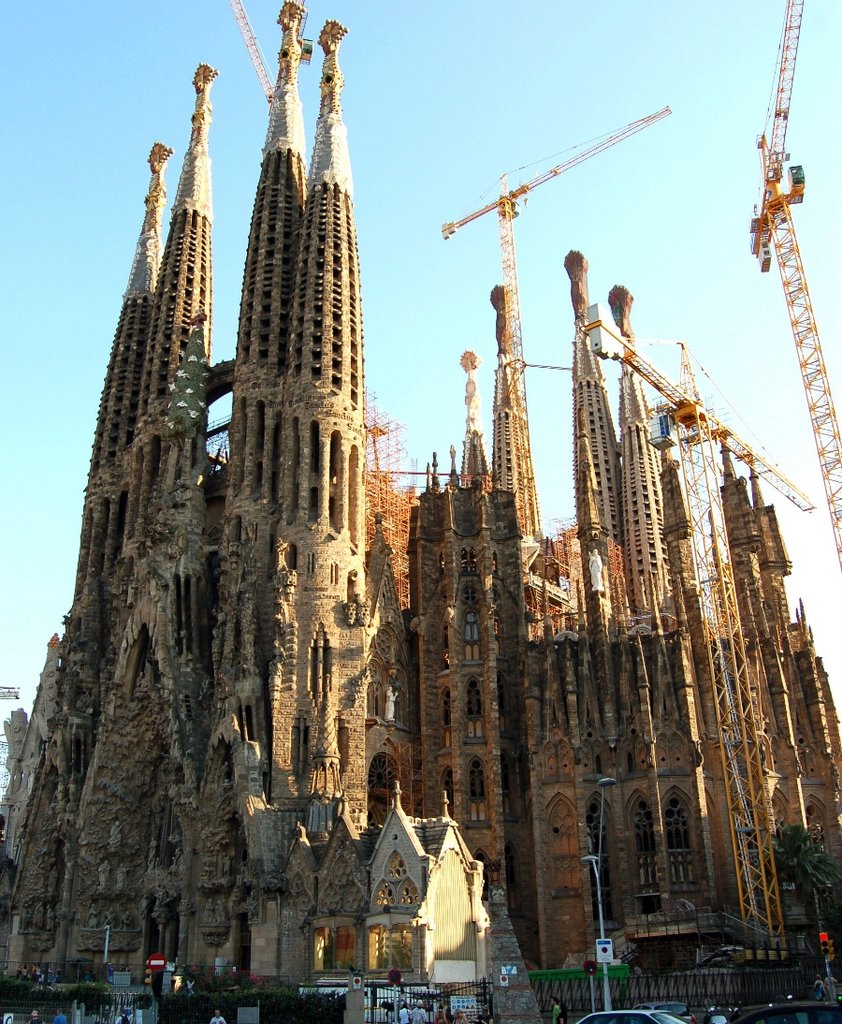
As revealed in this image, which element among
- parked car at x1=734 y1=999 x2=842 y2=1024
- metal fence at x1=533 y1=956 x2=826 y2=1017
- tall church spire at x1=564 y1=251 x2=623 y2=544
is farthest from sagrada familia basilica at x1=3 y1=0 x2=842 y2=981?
tall church spire at x1=564 y1=251 x2=623 y2=544

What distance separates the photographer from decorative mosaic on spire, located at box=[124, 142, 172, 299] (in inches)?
2835

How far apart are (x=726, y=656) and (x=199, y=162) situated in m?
48.5

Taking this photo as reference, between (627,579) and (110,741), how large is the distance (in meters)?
50.7

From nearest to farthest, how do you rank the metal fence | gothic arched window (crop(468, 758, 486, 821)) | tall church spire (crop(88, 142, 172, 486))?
the metal fence, gothic arched window (crop(468, 758, 486, 821)), tall church spire (crop(88, 142, 172, 486))

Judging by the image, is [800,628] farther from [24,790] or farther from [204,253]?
[24,790]

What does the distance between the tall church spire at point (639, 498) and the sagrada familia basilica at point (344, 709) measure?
2469cm

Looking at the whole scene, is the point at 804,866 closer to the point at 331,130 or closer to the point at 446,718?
the point at 446,718

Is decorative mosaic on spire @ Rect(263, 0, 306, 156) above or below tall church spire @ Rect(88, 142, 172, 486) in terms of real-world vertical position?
above

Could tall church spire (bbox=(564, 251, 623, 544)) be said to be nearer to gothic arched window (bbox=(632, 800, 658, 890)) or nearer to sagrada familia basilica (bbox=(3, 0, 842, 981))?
sagrada familia basilica (bbox=(3, 0, 842, 981))

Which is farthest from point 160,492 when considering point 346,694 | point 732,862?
point 732,862

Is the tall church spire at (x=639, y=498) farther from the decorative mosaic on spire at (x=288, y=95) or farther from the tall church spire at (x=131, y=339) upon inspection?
the tall church spire at (x=131, y=339)

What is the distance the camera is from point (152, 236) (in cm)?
7519

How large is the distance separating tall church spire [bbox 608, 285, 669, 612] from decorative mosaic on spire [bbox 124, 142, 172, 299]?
126ft

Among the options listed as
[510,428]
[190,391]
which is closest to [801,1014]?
[190,391]
